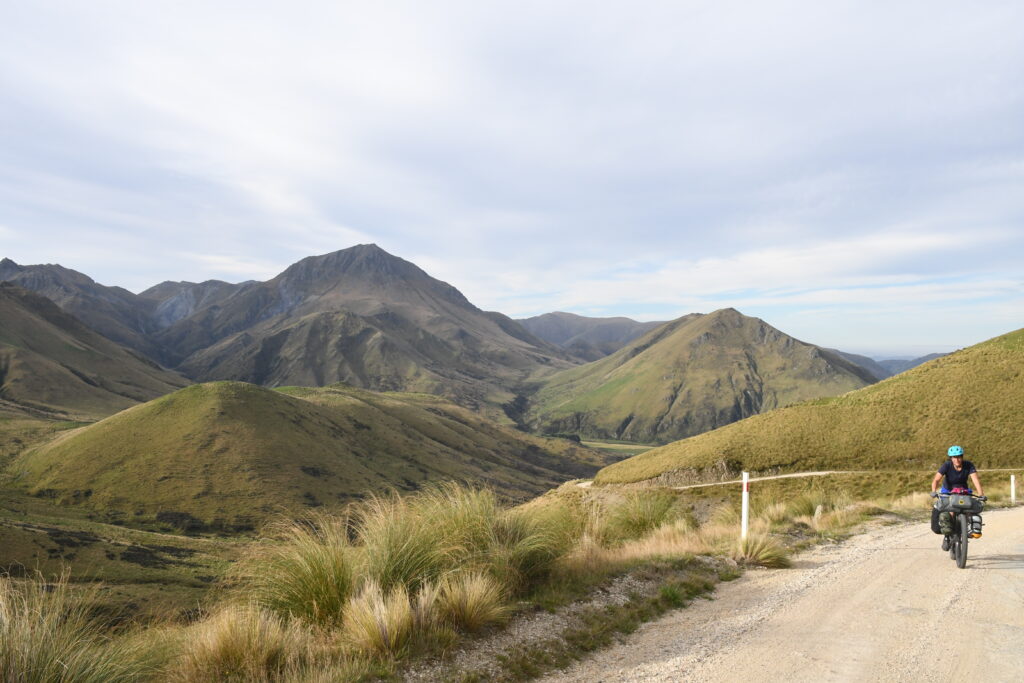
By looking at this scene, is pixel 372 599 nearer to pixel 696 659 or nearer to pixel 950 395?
pixel 696 659

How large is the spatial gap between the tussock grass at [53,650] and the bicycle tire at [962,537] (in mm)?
13681

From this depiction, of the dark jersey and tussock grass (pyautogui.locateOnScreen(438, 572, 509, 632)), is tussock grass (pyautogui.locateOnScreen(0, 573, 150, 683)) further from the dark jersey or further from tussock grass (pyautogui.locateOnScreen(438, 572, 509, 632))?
the dark jersey

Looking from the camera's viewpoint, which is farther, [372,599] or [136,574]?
[136,574]

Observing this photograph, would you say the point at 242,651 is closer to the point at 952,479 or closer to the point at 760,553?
the point at 760,553

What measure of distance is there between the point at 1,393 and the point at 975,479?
220m

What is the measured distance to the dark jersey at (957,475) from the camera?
10688mm

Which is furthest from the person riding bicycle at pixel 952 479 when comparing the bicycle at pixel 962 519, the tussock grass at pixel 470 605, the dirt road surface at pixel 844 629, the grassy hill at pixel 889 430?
the grassy hill at pixel 889 430

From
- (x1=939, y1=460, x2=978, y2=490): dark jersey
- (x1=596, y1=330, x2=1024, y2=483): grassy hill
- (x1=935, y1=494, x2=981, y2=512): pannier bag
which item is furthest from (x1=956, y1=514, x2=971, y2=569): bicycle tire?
(x1=596, y1=330, x2=1024, y2=483): grassy hill

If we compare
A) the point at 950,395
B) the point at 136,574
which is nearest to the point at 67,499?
the point at 136,574

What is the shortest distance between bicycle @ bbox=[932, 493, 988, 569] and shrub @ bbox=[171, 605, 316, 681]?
12.2 m

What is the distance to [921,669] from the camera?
5891mm

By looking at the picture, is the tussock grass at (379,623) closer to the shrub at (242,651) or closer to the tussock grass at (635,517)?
the shrub at (242,651)

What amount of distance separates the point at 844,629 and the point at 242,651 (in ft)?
25.2

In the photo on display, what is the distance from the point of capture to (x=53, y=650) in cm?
452
